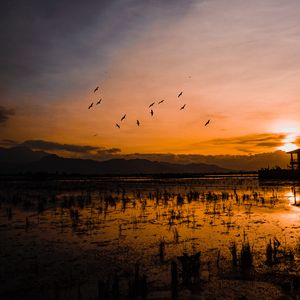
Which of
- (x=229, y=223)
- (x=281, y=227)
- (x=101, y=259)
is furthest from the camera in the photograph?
(x=229, y=223)

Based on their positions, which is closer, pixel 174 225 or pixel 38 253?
pixel 38 253

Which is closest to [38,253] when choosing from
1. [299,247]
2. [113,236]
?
[113,236]

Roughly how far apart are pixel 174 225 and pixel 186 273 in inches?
353

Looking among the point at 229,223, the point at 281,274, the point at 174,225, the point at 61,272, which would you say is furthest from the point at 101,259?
the point at 229,223

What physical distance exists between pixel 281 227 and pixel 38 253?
12526 mm

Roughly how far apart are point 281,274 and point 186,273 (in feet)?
9.90

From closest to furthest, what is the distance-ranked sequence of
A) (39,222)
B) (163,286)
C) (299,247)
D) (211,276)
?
(163,286)
(211,276)
(299,247)
(39,222)

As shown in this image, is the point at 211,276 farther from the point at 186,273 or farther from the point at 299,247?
the point at 299,247

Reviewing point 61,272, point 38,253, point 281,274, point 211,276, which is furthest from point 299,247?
point 38,253

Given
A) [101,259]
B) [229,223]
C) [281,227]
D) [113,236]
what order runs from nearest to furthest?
[101,259] < [113,236] < [281,227] < [229,223]

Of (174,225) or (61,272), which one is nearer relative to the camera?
(61,272)

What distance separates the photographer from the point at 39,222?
70.4ft

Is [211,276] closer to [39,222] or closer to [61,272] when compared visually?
[61,272]

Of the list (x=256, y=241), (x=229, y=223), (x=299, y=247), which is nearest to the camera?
(x=299, y=247)
